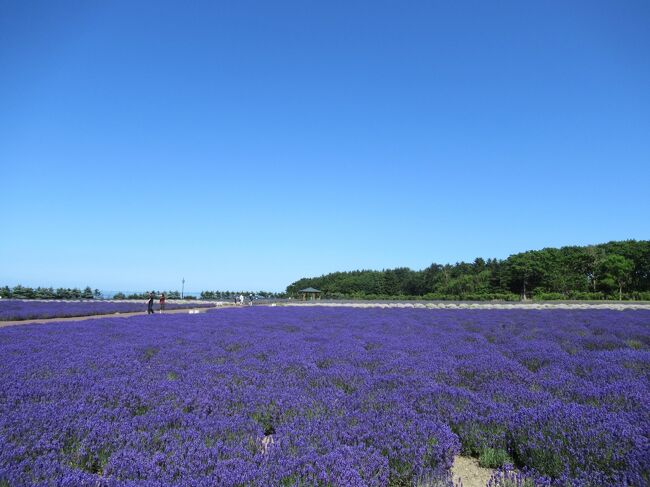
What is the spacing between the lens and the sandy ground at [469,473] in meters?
3.44

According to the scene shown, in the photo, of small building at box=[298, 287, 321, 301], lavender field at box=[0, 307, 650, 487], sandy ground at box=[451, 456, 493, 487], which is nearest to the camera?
lavender field at box=[0, 307, 650, 487]

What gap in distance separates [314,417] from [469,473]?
1.58 m

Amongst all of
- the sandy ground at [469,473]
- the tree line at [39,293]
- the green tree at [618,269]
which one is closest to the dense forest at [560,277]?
the green tree at [618,269]

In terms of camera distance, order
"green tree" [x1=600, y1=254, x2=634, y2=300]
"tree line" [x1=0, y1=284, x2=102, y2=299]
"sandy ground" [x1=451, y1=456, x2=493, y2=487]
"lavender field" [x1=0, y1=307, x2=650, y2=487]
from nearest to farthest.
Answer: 1. "lavender field" [x1=0, y1=307, x2=650, y2=487]
2. "sandy ground" [x1=451, y1=456, x2=493, y2=487]
3. "tree line" [x1=0, y1=284, x2=102, y2=299]
4. "green tree" [x1=600, y1=254, x2=634, y2=300]

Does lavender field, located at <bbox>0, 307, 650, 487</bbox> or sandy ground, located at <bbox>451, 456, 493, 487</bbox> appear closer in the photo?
lavender field, located at <bbox>0, 307, 650, 487</bbox>

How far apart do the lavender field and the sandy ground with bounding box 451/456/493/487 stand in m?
0.10

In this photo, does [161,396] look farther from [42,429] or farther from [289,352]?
[289,352]

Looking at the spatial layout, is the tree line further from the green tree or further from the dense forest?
the green tree

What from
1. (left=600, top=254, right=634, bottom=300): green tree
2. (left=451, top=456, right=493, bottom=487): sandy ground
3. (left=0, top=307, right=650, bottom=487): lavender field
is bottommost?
(left=451, top=456, right=493, bottom=487): sandy ground

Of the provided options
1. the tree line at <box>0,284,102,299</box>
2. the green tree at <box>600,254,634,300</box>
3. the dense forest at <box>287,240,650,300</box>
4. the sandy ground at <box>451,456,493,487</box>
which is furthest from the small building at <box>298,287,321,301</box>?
the sandy ground at <box>451,456,493,487</box>

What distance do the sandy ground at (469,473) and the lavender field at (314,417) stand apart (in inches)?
4.0

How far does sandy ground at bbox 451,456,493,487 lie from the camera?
3438mm

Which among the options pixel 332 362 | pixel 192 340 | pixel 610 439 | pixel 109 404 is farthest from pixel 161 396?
pixel 192 340

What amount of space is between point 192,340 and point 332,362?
14.7 ft
